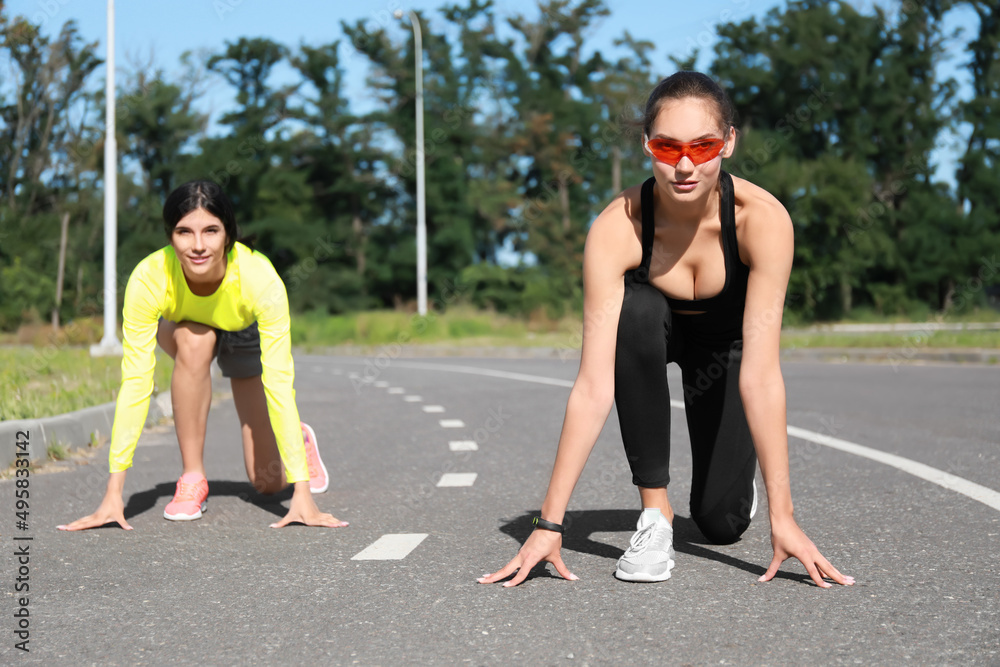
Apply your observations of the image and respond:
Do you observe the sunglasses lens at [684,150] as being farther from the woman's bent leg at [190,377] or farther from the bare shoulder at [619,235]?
the woman's bent leg at [190,377]

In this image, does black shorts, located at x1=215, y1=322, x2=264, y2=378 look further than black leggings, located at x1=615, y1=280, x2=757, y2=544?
Yes

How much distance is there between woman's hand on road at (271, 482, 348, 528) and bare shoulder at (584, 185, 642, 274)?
1.71 meters

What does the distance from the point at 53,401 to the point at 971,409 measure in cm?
744

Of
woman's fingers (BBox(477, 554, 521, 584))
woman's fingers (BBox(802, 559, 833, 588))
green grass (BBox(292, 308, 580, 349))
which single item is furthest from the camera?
green grass (BBox(292, 308, 580, 349))

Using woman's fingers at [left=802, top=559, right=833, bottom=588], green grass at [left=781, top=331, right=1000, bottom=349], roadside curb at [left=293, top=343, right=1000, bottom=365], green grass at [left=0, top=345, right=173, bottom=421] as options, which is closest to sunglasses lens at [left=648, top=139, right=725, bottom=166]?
woman's fingers at [left=802, top=559, right=833, bottom=588]

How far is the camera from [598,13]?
51938mm

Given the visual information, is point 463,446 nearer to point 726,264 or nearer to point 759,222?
point 726,264

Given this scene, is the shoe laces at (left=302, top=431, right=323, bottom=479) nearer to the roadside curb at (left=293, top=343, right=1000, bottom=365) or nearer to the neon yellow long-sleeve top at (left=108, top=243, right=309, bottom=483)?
the neon yellow long-sleeve top at (left=108, top=243, right=309, bottom=483)

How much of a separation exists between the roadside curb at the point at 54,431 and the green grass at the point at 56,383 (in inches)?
8.1

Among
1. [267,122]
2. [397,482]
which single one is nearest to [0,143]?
[267,122]

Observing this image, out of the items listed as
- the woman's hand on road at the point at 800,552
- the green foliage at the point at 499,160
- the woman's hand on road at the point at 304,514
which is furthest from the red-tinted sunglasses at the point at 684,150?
the green foliage at the point at 499,160

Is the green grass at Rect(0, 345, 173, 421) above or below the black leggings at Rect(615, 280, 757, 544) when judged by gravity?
below

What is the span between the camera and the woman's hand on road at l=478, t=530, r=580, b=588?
134 inches

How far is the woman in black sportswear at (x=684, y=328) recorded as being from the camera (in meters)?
3.43
